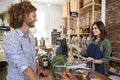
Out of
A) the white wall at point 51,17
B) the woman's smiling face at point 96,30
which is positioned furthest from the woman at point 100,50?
the white wall at point 51,17

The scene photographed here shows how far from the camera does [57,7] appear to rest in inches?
286

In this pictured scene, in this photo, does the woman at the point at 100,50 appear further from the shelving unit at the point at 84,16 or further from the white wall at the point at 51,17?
the white wall at the point at 51,17

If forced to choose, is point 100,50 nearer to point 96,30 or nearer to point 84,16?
point 96,30

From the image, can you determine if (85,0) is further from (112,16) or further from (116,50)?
(116,50)

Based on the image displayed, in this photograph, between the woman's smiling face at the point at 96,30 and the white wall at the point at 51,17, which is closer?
the woman's smiling face at the point at 96,30

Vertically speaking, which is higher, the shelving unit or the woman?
the shelving unit

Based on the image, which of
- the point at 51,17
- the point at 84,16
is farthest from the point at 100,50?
the point at 51,17

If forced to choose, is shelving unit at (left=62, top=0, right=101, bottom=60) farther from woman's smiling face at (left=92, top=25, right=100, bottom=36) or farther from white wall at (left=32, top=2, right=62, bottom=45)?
white wall at (left=32, top=2, right=62, bottom=45)

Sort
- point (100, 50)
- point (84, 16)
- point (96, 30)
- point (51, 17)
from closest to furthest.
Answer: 1. point (100, 50)
2. point (96, 30)
3. point (84, 16)
4. point (51, 17)

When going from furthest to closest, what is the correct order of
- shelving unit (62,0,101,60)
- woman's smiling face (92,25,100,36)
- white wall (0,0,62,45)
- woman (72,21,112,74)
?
white wall (0,0,62,45) < shelving unit (62,0,101,60) < woman's smiling face (92,25,100,36) < woman (72,21,112,74)

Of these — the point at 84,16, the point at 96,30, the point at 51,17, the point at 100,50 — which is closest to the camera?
the point at 100,50

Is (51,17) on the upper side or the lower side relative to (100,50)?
upper

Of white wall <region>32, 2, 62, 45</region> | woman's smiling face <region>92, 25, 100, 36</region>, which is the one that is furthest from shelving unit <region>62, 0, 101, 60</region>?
white wall <region>32, 2, 62, 45</region>

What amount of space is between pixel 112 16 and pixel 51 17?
4.27m
